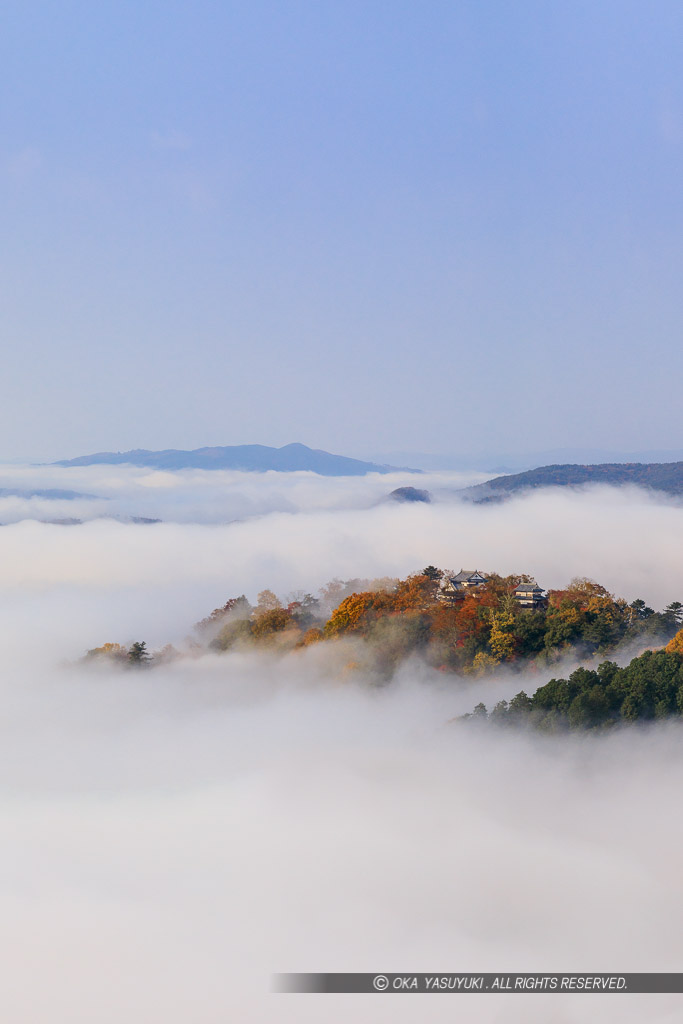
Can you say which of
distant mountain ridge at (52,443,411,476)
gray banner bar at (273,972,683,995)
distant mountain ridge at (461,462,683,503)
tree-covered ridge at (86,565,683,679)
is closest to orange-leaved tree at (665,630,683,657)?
tree-covered ridge at (86,565,683,679)

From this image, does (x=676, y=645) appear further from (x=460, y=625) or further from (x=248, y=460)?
(x=248, y=460)

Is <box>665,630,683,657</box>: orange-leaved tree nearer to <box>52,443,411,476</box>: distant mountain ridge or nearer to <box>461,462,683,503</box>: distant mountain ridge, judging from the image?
<box>461,462,683,503</box>: distant mountain ridge

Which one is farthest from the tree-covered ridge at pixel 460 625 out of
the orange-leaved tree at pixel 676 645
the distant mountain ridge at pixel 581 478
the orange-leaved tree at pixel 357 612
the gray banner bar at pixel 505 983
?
the distant mountain ridge at pixel 581 478

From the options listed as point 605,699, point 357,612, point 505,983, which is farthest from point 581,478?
point 505,983

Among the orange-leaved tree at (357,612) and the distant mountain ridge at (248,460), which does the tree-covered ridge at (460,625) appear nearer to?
the orange-leaved tree at (357,612)

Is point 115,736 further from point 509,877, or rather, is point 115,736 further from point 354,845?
point 509,877

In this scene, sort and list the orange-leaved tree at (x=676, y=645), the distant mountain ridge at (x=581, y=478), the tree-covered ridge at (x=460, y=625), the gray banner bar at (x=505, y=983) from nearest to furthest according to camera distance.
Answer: the gray banner bar at (x=505, y=983), the orange-leaved tree at (x=676, y=645), the tree-covered ridge at (x=460, y=625), the distant mountain ridge at (x=581, y=478)
